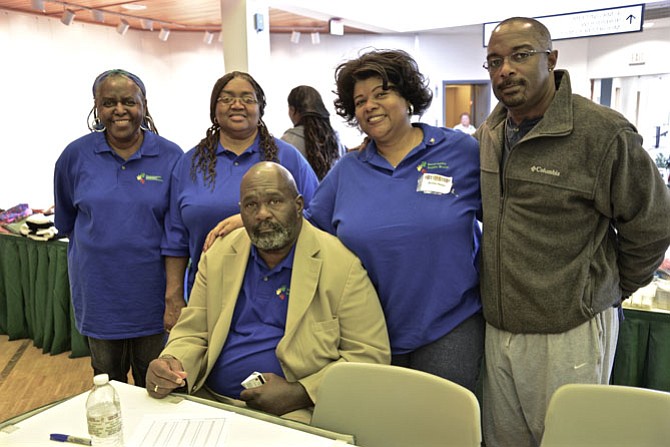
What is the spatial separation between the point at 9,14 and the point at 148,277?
5.74 meters

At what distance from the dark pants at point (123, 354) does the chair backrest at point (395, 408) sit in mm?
1175

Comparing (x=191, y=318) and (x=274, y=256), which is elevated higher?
(x=274, y=256)

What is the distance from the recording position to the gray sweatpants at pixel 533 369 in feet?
5.75

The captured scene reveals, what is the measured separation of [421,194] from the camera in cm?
188

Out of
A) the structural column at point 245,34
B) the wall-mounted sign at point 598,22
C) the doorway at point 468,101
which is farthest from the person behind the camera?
the doorway at point 468,101

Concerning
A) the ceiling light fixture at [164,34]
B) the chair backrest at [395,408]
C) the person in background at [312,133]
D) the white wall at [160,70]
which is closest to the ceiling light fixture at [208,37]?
the white wall at [160,70]

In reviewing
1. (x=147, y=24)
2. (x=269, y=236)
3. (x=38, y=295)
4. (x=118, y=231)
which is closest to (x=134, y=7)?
(x=147, y=24)

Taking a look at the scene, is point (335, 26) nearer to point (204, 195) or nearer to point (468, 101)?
point (468, 101)

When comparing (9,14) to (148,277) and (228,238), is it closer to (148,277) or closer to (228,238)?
(148,277)

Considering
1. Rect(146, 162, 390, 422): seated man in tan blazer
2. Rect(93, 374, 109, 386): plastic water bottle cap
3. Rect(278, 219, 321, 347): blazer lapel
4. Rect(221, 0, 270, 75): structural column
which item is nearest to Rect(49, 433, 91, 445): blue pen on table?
Rect(93, 374, 109, 386): plastic water bottle cap

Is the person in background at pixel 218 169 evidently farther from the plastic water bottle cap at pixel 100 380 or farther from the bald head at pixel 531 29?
the bald head at pixel 531 29

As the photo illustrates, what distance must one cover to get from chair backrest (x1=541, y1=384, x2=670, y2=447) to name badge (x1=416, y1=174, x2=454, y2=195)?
74 cm

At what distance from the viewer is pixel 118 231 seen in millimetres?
2340

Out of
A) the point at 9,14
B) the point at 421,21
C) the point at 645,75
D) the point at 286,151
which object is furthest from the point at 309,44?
the point at 286,151
